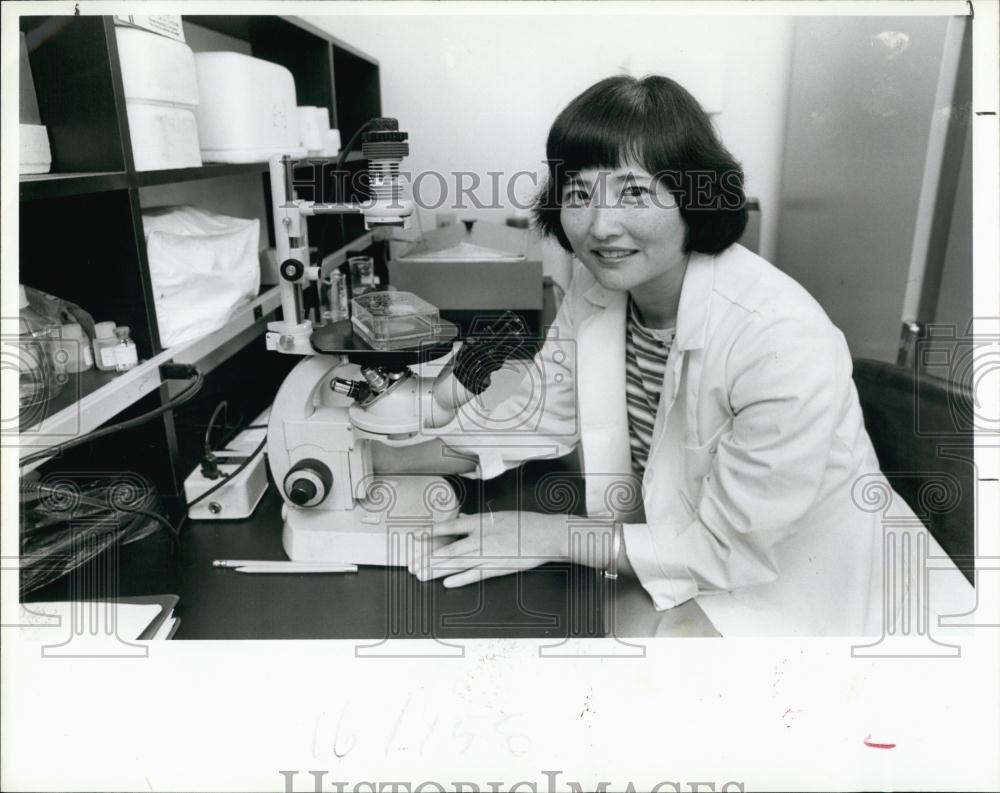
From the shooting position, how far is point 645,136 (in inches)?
34.7

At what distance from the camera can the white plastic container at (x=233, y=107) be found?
43.9 inches

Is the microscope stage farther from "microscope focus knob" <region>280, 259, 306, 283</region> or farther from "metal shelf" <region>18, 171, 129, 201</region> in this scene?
"metal shelf" <region>18, 171, 129, 201</region>

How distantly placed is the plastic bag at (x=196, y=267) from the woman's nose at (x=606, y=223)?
2.02 feet

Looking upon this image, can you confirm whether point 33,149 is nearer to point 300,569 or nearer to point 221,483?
point 221,483

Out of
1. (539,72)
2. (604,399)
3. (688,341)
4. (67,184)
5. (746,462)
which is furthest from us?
(539,72)

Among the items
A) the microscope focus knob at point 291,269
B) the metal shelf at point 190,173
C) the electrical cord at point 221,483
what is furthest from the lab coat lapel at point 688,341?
the metal shelf at point 190,173

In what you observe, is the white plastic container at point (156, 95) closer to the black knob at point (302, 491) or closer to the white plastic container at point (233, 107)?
the white plastic container at point (233, 107)

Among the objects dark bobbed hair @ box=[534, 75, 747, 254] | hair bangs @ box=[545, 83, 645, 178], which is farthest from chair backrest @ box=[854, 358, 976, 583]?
hair bangs @ box=[545, 83, 645, 178]

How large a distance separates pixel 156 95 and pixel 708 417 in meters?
0.89

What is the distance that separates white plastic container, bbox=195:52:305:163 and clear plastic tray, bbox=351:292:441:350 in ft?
1.22

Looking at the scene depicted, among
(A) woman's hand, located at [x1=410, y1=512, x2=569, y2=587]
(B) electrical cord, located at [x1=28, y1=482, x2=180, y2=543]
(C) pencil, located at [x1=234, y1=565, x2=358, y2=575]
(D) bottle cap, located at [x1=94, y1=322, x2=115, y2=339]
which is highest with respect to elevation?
(D) bottle cap, located at [x1=94, y1=322, x2=115, y2=339]

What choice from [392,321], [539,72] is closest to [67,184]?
[392,321]

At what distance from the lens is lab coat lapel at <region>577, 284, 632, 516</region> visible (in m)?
1.11

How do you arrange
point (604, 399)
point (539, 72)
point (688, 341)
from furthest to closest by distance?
1. point (539, 72)
2. point (604, 399)
3. point (688, 341)
